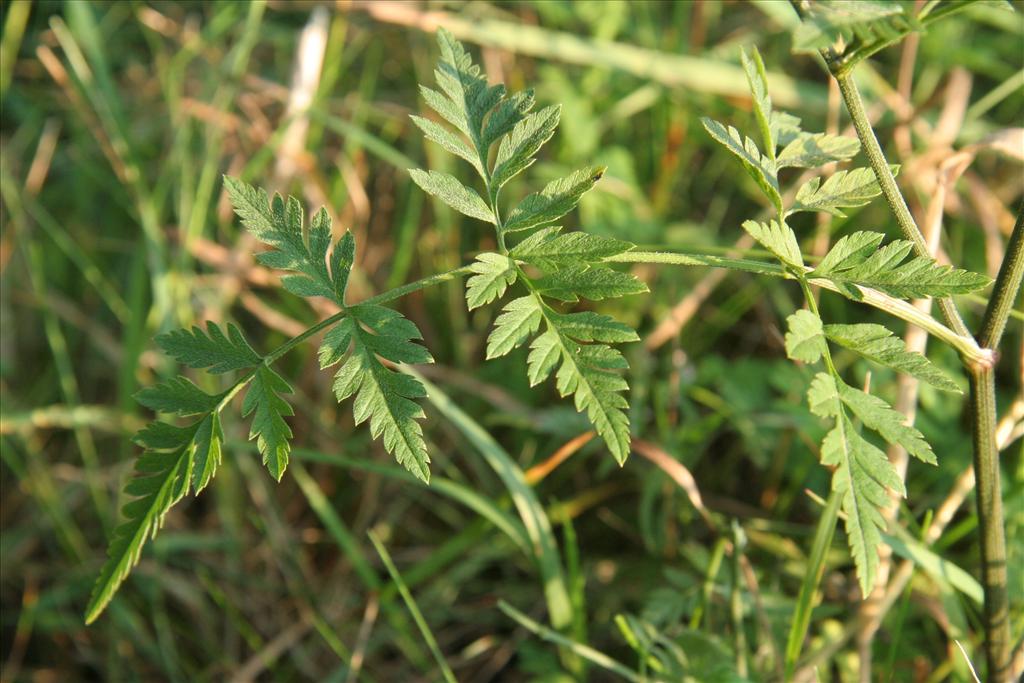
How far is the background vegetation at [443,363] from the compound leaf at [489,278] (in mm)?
634

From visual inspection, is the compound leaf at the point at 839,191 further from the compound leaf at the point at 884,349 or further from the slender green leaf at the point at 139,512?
the slender green leaf at the point at 139,512

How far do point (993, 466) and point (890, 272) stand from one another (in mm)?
396

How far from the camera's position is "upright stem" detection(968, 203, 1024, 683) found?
1.26 m

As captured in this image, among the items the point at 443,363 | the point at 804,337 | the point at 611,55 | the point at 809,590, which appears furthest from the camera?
the point at 611,55

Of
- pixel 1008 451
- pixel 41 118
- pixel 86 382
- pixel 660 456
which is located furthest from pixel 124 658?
pixel 1008 451

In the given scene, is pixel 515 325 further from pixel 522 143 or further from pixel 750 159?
pixel 750 159

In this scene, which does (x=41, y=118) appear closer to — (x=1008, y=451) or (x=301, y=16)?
(x=301, y=16)

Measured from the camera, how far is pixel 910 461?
2229mm

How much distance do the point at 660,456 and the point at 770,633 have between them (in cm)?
40

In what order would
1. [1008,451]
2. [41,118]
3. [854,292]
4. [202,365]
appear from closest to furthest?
[854,292], [202,365], [1008,451], [41,118]

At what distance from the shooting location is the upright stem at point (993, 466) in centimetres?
126

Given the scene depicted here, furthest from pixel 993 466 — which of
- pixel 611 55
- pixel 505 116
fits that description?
pixel 611 55

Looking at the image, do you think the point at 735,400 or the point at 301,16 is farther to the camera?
the point at 301,16

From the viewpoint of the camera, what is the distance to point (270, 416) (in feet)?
4.25
